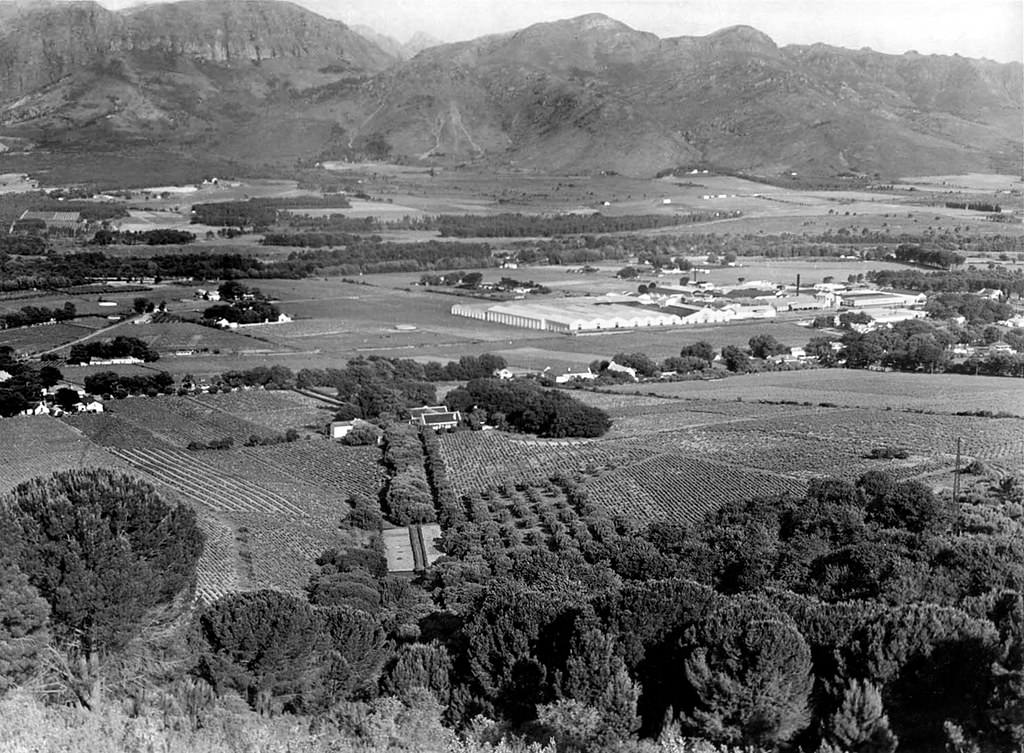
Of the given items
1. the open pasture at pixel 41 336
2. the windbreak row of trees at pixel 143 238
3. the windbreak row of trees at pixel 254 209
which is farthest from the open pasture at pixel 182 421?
the windbreak row of trees at pixel 254 209

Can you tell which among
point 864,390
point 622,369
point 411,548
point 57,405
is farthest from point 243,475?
point 864,390

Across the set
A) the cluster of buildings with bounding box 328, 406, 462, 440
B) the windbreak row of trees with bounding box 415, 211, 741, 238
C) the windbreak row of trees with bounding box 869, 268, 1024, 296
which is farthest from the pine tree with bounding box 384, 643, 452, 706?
the windbreak row of trees with bounding box 415, 211, 741, 238

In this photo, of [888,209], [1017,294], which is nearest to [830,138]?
[888,209]

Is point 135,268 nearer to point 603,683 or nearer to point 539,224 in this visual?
point 539,224

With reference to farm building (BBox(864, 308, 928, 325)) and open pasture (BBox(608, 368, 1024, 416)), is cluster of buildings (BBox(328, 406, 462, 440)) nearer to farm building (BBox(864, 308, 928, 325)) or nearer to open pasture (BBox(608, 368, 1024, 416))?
open pasture (BBox(608, 368, 1024, 416))

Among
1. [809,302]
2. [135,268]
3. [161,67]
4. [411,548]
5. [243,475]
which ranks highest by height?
[161,67]

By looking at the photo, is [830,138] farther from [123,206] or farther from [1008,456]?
[1008,456]
